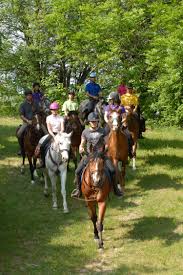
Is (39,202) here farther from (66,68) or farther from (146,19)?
(66,68)

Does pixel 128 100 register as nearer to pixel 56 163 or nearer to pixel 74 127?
pixel 74 127

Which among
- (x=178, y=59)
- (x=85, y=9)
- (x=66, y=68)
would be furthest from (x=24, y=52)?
(x=178, y=59)

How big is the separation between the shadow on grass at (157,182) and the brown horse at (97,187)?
464cm

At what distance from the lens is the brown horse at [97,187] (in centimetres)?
1091

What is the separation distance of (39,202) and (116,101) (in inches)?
161

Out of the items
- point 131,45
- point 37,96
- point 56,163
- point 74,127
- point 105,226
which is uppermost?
point 131,45

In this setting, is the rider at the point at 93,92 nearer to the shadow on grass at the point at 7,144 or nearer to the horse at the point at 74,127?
the horse at the point at 74,127

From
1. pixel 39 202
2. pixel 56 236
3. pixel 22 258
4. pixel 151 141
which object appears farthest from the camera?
pixel 151 141

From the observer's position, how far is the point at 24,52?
3219 cm

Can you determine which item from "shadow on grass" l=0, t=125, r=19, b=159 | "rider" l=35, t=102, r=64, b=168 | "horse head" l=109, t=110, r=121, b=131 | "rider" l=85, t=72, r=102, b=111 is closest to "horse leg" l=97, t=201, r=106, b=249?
"horse head" l=109, t=110, r=121, b=131

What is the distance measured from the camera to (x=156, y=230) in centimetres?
1221

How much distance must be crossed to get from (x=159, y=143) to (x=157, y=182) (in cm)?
654

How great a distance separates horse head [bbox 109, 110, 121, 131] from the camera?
46.0ft

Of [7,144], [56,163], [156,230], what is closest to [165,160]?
[56,163]
